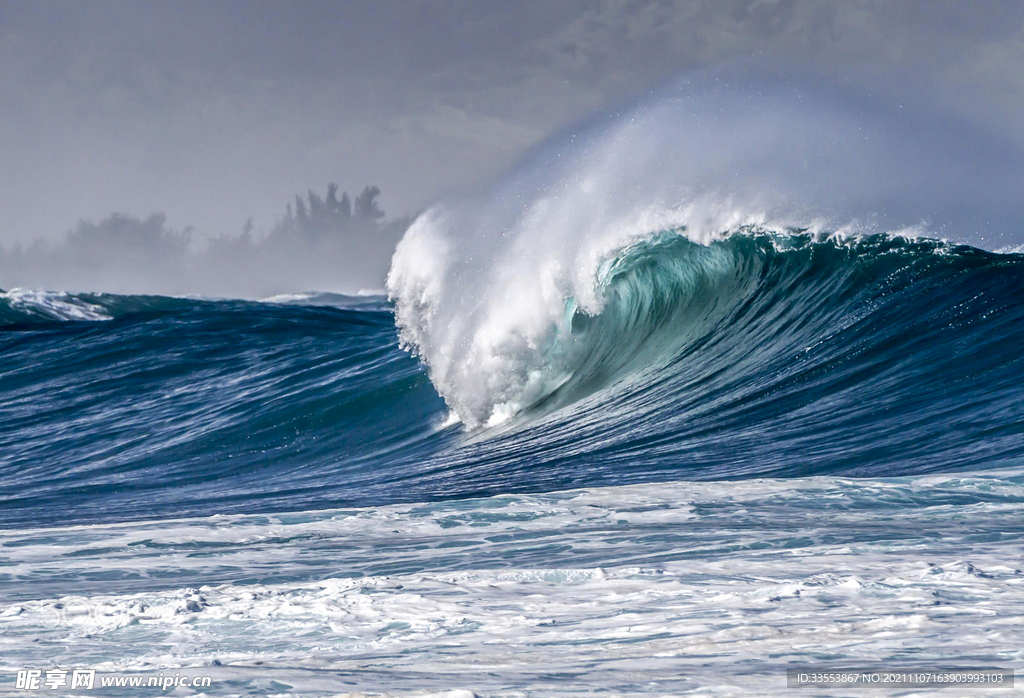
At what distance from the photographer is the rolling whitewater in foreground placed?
10.2 feet

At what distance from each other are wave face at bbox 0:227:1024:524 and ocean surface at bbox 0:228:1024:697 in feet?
0.14

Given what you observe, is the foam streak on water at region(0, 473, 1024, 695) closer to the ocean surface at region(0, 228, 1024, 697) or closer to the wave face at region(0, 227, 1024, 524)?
the ocean surface at region(0, 228, 1024, 697)

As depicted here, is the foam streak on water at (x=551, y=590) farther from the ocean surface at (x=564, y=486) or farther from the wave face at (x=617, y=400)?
the wave face at (x=617, y=400)

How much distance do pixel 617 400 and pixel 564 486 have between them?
281 centimetres

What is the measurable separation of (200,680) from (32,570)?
2.46 meters

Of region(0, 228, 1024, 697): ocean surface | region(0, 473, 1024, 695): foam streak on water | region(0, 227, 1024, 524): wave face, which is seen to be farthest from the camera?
region(0, 227, 1024, 524): wave face

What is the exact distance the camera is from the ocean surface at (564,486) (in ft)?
10.1

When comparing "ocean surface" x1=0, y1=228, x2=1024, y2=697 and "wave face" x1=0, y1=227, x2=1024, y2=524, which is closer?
"ocean surface" x1=0, y1=228, x2=1024, y2=697

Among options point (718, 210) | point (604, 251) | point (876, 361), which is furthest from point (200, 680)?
point (718, 210)

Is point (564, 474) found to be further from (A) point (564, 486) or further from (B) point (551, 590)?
(B) point (551, 590)

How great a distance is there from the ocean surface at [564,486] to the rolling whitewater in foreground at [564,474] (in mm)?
27

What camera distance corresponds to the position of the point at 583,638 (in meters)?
3.15

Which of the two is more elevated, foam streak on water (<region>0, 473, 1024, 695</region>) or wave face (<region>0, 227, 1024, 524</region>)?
wave face (<region>0, 227, 1024, 524</region>)

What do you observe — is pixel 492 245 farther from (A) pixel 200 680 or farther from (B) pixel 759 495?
(A) pixel 200 680
